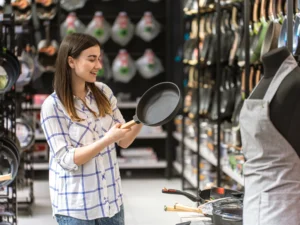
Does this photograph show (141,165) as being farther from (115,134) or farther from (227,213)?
(227,213)

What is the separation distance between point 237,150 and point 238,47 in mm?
884

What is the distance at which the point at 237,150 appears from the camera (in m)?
5.46

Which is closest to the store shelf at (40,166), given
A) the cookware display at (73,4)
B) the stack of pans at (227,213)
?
the cookware display at (73,4)

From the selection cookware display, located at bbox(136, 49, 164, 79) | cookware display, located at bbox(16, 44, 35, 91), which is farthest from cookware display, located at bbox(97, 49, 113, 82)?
cookware display, located at bbox(16, 44, 35, 91)

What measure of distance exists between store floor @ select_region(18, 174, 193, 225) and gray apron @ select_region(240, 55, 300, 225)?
374 cm

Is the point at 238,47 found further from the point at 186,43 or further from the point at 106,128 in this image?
the point at 106,128

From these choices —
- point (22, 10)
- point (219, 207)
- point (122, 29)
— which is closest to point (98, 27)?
point (122, 29)

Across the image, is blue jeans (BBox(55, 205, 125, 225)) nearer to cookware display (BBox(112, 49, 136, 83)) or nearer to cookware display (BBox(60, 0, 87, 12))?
cookware display (BBox(112, 49, 136, 83))

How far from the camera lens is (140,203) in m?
6.91

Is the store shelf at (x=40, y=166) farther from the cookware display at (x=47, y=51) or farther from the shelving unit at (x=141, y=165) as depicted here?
the cookware display at (x=47, y=51)

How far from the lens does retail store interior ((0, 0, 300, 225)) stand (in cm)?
477

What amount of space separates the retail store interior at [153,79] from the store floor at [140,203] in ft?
0.04

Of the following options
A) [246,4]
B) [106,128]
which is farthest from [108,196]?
[246,4]

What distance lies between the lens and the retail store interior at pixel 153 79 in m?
4.77
